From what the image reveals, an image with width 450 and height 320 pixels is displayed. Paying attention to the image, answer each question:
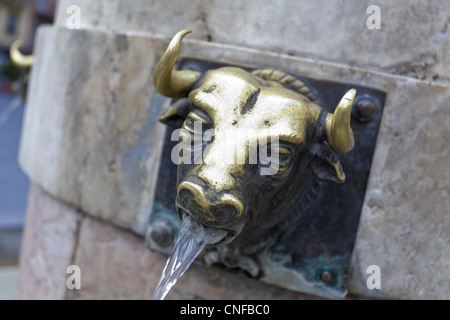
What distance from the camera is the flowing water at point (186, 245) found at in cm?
96

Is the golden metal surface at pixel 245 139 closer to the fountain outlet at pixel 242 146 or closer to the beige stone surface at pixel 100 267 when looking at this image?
the fountain outlet at pixel 242 146

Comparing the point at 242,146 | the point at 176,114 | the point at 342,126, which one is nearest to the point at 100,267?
the point at 176,114

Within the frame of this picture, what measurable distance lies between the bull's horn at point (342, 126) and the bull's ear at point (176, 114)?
1.10ft

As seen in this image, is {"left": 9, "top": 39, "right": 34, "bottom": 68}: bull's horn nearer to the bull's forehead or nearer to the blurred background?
the blurred background

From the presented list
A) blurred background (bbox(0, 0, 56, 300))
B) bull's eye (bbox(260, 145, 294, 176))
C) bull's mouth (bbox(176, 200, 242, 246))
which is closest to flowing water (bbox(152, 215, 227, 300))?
bull's mouth (bbox(176, 200, 242, 246))

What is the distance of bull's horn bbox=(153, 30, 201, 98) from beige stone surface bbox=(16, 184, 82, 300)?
59cm

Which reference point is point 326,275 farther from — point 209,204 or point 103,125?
point 103,125

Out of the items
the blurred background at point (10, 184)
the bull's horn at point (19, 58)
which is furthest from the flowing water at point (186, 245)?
the blurred background at point (10, 184)

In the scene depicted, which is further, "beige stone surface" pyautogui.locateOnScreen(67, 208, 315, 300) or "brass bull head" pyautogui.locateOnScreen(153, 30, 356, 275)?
"beige stone surface" pyautogui.locateOnScreen(67, 208, 315, 300)

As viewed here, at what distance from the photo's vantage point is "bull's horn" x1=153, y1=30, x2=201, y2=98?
0.96m

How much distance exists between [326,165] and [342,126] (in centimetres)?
15

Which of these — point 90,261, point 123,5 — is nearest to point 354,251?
point 90,261
